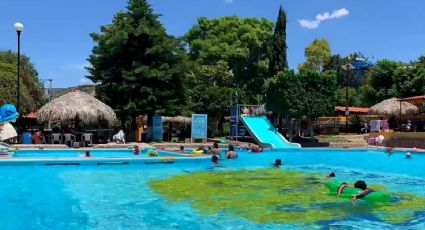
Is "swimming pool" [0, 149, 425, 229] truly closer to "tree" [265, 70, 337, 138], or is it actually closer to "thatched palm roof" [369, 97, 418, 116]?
"tree" [265, 70, 337, 138]

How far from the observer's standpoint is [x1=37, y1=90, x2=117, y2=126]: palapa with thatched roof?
84.0ft

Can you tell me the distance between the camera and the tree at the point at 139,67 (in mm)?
28719

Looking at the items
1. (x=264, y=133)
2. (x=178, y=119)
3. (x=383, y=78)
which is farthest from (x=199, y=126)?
(x=383, y=78)

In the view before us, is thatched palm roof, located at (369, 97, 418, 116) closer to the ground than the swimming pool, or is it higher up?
higher up

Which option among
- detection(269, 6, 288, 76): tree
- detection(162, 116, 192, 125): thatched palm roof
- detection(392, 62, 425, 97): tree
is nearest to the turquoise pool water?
detection(162, 116, 192, 125): thatched palm roof

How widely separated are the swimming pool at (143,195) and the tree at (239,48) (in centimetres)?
2681

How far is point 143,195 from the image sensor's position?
11.3m

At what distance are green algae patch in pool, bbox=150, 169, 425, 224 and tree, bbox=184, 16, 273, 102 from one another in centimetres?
3275

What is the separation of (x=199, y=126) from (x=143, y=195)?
1747cm

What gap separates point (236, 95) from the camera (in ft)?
117

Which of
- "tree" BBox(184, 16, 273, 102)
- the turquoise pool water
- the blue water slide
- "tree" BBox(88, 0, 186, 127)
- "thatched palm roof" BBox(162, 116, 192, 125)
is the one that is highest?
"tree" BBox(184, 16, 273, 102)

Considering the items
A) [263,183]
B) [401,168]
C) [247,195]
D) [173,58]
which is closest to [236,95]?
[173,58]

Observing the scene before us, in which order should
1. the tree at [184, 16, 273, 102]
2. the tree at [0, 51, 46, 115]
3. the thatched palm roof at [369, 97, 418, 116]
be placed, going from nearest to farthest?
the tree at [0, 51, 46, 115], the thatched palm roof at [369, 97, 418, 116], the tree at [184, 16, 273, 102]

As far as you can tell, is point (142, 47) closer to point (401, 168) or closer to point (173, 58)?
point (173, 58)
